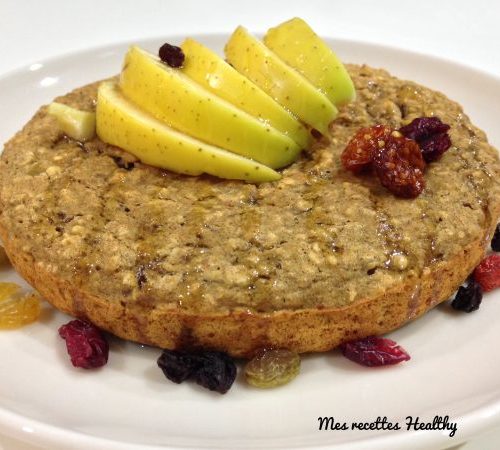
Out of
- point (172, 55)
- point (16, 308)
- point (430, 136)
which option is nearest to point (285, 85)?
point (172, 55)

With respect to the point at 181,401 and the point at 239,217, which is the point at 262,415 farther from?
the point at 239,217

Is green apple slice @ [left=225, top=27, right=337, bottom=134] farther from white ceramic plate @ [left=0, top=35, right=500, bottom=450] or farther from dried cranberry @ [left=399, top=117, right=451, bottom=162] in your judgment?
white ceramic plate @ [left=0, top=35, right=500, bottom=450]

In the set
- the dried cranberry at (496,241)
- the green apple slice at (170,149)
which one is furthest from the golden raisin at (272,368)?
the dried cranberry at (496,241)

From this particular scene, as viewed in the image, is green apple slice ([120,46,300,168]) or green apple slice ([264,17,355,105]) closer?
green apple slice ([120,46,300,168])

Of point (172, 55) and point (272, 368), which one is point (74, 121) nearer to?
point (172, 55)

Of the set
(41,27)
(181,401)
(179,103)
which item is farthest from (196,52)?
(41,27)

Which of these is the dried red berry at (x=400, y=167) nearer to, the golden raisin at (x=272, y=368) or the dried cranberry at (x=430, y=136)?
the dried cranberry at (x=430, y=136)

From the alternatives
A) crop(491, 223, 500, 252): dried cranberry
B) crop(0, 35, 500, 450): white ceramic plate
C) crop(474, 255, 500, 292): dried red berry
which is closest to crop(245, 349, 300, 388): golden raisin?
crop(0, 35, 500, 450): white ceramic plate
